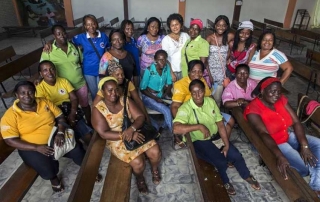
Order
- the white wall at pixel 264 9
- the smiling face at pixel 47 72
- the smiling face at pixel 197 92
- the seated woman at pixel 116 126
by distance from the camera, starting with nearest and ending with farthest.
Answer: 1. the seated woman at pixel 116 126
2. the smiling face at pixel 197 92
3. the smiling face at pixel 47 72
4. the white wall at pixel 264 9

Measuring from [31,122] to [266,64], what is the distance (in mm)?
2935

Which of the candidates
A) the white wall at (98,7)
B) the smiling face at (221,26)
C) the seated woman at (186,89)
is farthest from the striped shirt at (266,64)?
the white wall at (98,7)

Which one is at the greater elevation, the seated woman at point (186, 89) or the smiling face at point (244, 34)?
the smiling face at point (244, 34)

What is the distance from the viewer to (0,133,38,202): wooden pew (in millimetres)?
2037

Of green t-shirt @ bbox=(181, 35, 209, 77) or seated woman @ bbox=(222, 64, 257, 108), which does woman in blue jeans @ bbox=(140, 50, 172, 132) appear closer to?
green t-shirt @ bbox=(181, 35, 209, 77)

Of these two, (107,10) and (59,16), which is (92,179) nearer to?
(107,10)

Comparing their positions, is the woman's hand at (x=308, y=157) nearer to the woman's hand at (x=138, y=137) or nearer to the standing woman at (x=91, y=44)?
the woman's hand at (x=138, y=137)

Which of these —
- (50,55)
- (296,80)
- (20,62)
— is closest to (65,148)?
(50,55)

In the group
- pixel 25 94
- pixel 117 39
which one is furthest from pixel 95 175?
pixel 117 39

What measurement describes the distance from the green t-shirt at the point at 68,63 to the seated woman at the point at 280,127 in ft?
7.37

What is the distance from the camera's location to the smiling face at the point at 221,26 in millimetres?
3238

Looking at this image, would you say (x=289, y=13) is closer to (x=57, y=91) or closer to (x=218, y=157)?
(x=218, y=157)

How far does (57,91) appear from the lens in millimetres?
2783

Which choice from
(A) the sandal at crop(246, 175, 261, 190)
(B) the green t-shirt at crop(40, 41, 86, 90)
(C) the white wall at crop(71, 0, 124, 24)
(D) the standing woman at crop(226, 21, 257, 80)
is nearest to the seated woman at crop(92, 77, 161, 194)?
(B) the green t-shirt at crop(40, 41, 86, 90)
